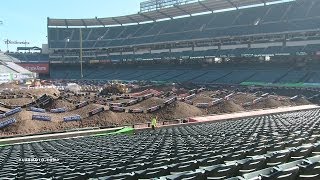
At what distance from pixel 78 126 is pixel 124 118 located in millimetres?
4790

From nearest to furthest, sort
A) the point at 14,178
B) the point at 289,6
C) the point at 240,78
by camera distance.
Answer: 1. the point at 14,178
2. the point at 240,78
3. the point at 289,6

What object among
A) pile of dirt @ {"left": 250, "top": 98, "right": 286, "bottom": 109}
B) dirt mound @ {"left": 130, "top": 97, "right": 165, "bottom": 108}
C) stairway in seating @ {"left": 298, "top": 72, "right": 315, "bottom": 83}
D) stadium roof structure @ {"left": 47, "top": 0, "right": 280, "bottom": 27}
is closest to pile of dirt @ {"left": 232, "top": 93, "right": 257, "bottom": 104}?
pile of dirt @ {"left": 250, "top": 98, "right": 286, "bottom": 109}

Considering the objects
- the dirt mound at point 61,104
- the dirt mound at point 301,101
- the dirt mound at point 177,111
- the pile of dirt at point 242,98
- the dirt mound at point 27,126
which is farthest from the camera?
the pile of dirt at point 242,98

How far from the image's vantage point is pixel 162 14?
102 meters

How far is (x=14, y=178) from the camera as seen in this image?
7.98 metres

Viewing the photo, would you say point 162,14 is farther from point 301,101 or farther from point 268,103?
point 268,103

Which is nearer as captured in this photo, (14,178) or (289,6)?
(14,178)

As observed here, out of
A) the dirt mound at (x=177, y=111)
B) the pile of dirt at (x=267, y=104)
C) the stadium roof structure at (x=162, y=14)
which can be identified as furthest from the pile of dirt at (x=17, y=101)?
the stadium roof structure at (x=162, y=14)

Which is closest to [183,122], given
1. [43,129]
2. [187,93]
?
[43,129]

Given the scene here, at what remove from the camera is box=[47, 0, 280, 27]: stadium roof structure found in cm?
8700

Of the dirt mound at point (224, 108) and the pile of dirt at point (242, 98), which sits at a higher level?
the pile of dirt at point (242, 98)

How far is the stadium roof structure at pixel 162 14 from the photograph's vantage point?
3425 inches

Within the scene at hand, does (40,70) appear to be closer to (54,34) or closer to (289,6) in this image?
(54,34)

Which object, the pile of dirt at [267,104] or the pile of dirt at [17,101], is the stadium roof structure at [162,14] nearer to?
the pile of dirt at [267,104]
